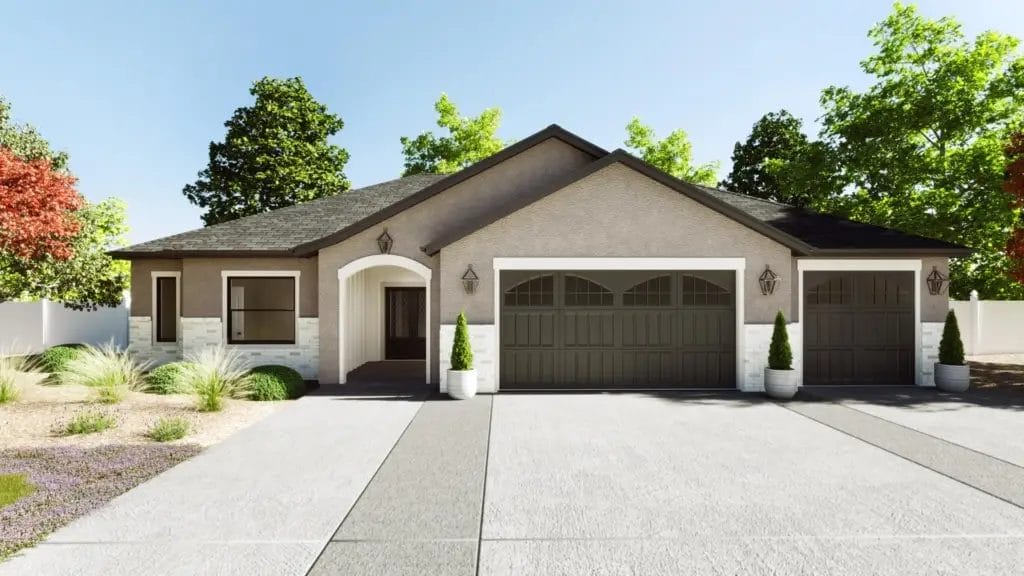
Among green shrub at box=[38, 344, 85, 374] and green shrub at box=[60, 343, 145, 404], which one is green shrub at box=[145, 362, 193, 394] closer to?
green shrub at box=[60, 343, 145, 404]

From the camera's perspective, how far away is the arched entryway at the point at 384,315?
13781 millimetres

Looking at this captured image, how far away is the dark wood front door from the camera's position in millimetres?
16781

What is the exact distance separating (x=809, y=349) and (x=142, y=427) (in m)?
12.9

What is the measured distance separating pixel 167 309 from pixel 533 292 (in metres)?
10.5

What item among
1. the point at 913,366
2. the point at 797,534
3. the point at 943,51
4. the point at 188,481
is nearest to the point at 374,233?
the point at 188,481

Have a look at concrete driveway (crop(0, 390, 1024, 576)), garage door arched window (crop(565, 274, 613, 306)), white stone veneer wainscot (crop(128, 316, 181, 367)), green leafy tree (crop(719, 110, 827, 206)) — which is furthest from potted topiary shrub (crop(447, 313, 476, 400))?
green leafy tree (crop(719, 110, 827, 206))

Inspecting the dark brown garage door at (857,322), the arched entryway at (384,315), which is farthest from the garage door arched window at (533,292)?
the dark brown garage door at (857,322)

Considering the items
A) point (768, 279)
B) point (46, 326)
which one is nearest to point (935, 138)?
point (768, 279)

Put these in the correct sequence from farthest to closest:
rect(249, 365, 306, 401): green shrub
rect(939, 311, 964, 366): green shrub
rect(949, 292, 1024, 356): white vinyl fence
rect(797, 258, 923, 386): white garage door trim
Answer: rect(949, 292, 1024, 356): white vinyl fence < rect(797, 258, 923, 386): white garage door trim < rect(939, 311, 964, 366): green shrub < rect(249, 365, 306, 401): green shrub

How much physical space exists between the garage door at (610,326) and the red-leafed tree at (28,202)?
9151 millimetres

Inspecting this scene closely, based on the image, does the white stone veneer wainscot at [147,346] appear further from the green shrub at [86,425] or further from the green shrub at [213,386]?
the green shrub at [86,425]

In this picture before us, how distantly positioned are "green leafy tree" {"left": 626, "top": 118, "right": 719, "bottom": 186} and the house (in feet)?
58.3

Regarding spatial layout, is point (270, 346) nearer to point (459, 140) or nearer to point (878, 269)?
point (878, 269)

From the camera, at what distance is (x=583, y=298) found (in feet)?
36.2
